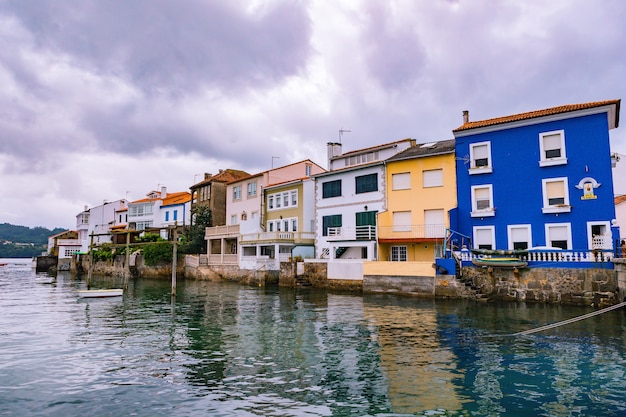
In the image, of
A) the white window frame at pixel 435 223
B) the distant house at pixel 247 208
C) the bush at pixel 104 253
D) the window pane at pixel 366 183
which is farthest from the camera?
the bush at pixel 104 253

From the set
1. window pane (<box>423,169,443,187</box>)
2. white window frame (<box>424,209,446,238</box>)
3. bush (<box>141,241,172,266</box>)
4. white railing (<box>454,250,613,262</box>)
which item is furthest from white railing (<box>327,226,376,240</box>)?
bush (<box>141,241,172,266</box>)

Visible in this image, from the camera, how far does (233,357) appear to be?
42.0ft

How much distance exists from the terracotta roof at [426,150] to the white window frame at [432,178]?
1.35m

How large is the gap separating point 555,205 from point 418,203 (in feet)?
32.8

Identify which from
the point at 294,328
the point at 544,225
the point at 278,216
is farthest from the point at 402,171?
the point at 294,328

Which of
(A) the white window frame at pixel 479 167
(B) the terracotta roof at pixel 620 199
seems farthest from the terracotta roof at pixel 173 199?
(B) the terracotta roof at pixel 620 199

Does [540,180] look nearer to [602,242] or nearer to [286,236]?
[602,242]

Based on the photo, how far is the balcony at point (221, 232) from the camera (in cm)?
4788

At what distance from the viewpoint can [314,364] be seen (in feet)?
39.4

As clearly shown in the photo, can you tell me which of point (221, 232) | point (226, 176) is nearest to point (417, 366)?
point (221, 232)

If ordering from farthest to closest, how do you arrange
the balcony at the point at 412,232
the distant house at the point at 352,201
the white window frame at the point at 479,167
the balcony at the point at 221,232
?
the balcony at the point at 221,232, the distant house at the point at 352,201, the balcony at the point at 412,232, the white window frame at the point at 479,167

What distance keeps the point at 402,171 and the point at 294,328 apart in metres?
20.5

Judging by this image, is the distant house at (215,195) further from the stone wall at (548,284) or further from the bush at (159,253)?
the stone wall at (548,284)

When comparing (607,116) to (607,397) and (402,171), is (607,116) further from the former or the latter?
(607,397)
